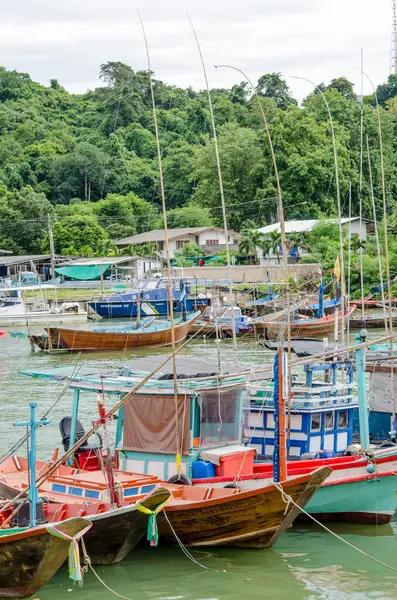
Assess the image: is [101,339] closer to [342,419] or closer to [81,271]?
[81,271]

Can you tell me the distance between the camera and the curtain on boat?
14078mm

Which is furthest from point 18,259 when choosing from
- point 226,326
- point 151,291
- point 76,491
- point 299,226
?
point 76,491

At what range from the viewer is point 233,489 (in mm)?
13164

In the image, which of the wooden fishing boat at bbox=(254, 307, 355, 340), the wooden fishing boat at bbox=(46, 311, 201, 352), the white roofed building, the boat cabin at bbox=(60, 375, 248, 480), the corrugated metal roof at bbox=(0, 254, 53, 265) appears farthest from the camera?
the corrugated metal roof at bbox=(0, 254, 53, 265)

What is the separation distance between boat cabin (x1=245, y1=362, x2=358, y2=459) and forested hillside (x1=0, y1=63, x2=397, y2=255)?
5019cm

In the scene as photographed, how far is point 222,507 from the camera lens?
12438 millimetres

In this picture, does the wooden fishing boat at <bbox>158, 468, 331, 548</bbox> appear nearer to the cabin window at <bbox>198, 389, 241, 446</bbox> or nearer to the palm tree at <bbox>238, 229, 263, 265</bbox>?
the cabin window at <bbox>198, 389, 241, 446</bbox>

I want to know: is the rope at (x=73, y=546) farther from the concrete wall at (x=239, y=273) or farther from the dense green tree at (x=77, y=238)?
the dense green tree at (x=77, y=238)

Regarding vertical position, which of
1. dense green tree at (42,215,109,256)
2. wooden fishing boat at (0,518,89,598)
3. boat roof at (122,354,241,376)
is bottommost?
wooden fishing boat at (0,518,89,598)

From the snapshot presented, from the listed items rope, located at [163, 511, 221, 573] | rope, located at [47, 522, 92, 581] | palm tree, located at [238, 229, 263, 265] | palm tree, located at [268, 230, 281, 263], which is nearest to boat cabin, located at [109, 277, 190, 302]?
palm tree, located at [268, 230, 281, 263]

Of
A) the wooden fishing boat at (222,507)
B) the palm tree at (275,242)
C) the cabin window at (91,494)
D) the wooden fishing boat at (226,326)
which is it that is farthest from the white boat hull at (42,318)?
the cabin window at (91,494)

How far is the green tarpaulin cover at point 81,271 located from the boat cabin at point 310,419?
44.1 m

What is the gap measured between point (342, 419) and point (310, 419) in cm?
77

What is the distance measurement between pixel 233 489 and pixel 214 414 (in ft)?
4.84
